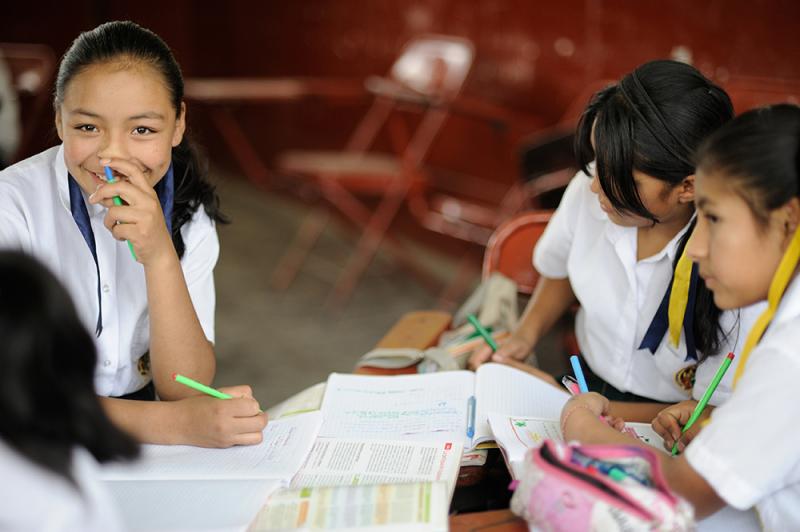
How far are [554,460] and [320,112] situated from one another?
4346mm

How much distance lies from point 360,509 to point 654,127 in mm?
801

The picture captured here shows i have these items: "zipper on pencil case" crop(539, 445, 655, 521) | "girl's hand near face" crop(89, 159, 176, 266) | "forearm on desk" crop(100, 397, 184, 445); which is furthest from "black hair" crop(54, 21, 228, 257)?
"zipper on pencil case" crop(539, 445, 655, 521)

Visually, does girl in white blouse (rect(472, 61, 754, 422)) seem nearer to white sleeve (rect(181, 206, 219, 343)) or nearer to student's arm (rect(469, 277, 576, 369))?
student's arm (rect(469, 277, 576, 369))

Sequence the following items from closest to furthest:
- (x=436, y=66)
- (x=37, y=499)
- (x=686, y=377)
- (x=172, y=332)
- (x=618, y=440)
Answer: (x=37, y=499) → (x=618, y=440) → (x=172, y=332) → (x=686, y=377) → (x=436, y=66)

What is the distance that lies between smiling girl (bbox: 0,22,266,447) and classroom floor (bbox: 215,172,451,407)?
1.55 meters

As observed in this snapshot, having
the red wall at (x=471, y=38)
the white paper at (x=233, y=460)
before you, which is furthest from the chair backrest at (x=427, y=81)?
the white paper at (x=233, y=460)

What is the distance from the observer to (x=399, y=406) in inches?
55.4

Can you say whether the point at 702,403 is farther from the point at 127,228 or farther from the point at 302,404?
the point at 127,228

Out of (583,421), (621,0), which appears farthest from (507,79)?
(583,421)

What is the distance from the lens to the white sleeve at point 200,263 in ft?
5.03

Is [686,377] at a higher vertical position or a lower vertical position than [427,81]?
lower

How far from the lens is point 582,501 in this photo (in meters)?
0.91

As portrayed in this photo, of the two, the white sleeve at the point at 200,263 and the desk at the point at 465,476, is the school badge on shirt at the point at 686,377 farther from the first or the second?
the white sleeve at the point at 200,263

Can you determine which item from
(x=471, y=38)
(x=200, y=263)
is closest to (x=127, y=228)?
(x=200, y=263)
